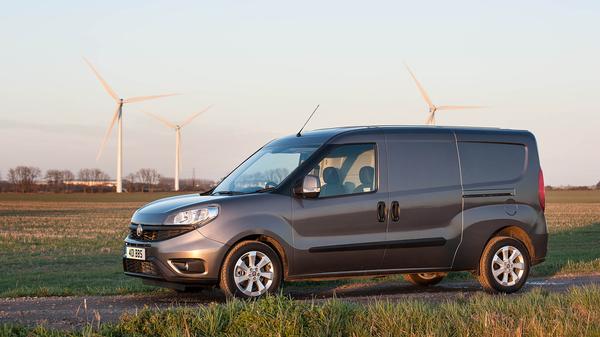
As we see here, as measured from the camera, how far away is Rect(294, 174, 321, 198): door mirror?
10.1m

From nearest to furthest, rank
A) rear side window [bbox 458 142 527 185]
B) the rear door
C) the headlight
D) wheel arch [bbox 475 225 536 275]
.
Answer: the headlight, the rear door, rear side window [bbox 458 142 527 185], wheel arch [bbox 475 225 536 275]

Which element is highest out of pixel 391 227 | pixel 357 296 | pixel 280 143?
pixel 280 143

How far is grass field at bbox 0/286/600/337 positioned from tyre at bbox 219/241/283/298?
85.3 inches

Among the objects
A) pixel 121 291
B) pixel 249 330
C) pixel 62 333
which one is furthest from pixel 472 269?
pixel 62 333

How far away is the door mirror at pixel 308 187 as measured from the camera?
33.1 ft

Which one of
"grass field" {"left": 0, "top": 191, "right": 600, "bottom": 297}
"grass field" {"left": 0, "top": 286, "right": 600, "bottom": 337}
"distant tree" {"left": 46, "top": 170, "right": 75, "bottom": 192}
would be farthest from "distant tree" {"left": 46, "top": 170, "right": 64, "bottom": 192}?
"grass field" {"left": 0, "top": 286, "right": 600, "bottom": 337}

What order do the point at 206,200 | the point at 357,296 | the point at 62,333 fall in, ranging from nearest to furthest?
the point at 62,333, the point at 206,200, the point at 357,296

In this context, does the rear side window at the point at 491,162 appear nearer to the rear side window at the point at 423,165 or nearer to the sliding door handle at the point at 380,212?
the rear side window at the point at 423,165

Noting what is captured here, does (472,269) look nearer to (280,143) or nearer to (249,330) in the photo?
(280,143)

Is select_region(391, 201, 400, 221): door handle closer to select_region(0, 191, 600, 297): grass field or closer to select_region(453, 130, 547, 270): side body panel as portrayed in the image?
select_region(453, 130, 547, 270): side body panel

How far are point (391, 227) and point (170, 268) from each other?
2636mm

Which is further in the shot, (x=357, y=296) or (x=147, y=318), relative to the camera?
(x=357, y=296)

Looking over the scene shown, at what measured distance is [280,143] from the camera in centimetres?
1133

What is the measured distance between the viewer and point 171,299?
10.6 meters
